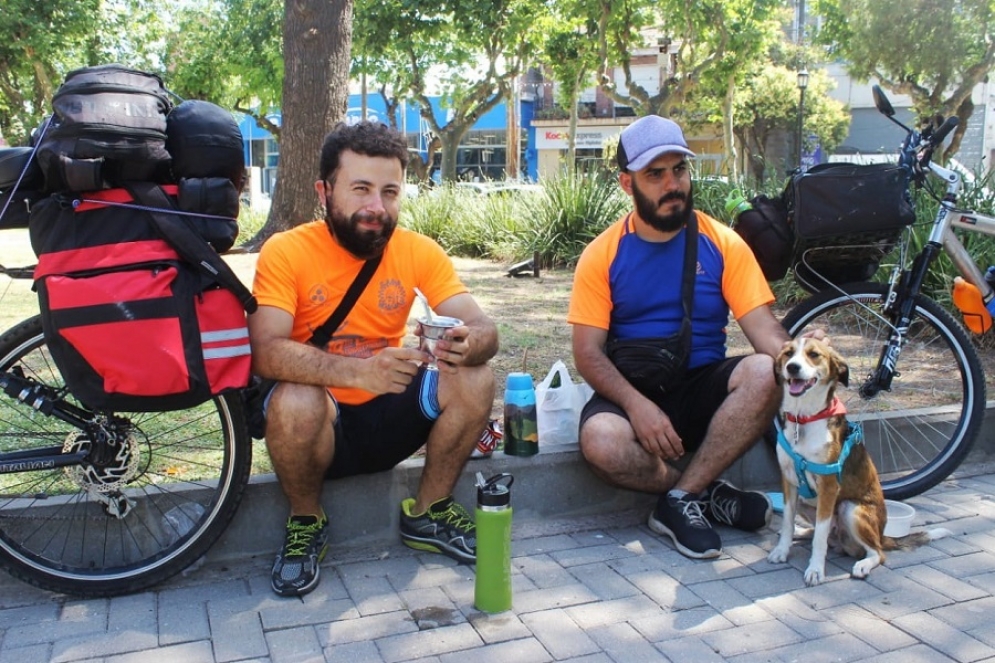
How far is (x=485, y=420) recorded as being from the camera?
11.6 feet

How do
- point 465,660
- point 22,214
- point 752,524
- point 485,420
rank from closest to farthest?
point 465,660 < point 22,214 < point 485,420 < point 752,524

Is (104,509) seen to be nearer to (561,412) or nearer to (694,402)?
(561,412)

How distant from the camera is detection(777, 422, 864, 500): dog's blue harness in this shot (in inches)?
133

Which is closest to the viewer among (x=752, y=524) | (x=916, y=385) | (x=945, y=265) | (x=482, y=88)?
(x=752, y=524)

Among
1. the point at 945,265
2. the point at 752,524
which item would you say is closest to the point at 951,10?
the point at 945,265

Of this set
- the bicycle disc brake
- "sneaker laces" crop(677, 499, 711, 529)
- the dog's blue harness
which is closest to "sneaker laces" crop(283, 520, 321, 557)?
the bicycle disc brake

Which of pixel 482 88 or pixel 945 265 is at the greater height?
pixel 482 88

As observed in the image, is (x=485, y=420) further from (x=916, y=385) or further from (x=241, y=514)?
(x=916, y=385)

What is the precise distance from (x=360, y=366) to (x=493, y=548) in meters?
0.76

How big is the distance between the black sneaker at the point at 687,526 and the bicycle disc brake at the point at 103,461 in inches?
79.0

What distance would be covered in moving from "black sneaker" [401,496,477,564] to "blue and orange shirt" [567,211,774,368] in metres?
0.93

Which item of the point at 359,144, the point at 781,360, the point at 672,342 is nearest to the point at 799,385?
the point at 781,360

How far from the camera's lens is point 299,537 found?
11.0 feet

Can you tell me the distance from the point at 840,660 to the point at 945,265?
5.03 m
